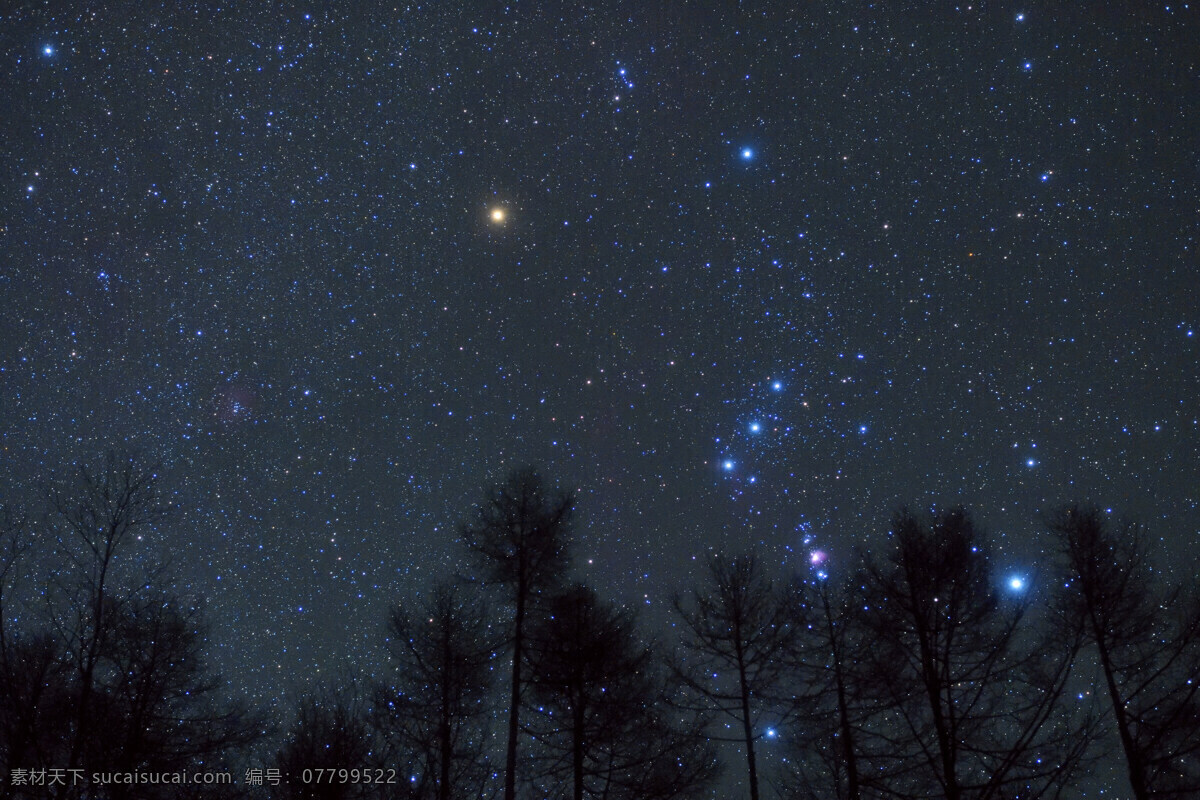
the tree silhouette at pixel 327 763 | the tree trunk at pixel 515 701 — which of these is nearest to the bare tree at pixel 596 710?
the tree trunk at pixel 515 701

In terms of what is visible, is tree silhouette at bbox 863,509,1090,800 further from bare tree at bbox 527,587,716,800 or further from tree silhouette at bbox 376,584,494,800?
tree silhouette at bbox 376,584,494,800

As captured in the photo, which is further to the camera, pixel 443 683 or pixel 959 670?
pixel 443 683

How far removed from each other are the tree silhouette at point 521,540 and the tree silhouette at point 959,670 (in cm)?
645

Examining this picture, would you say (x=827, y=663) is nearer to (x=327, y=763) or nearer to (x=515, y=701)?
(x=515, y=701)

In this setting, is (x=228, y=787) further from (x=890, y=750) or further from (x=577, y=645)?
(x=890, y=750)

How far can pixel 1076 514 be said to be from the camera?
15.0 metres

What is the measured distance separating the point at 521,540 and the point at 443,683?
316 cm

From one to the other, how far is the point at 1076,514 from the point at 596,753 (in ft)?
35.2

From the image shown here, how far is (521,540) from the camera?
15.8m

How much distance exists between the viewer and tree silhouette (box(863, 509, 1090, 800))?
2645mm

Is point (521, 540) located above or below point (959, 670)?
above

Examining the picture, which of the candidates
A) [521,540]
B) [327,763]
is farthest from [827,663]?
[327,763]

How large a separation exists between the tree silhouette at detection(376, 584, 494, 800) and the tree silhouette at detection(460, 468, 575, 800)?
0.79m

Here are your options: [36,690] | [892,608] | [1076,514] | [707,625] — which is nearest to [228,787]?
[36,690]
